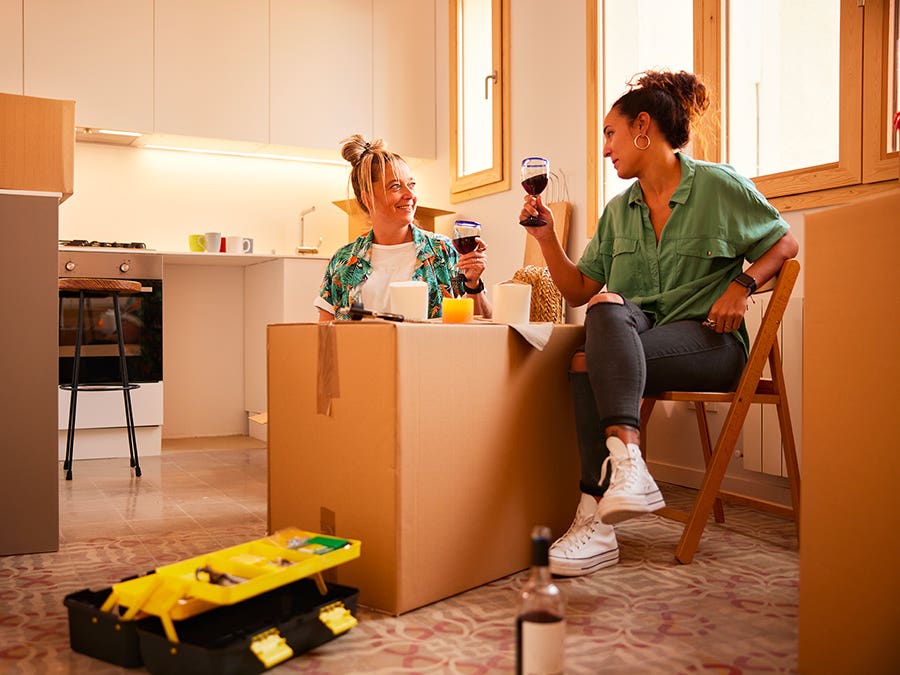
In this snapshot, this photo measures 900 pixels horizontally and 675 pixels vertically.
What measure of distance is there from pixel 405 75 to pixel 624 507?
3.71 metres

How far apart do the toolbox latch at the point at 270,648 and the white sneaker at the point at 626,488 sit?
66cm

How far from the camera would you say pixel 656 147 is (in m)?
2.19

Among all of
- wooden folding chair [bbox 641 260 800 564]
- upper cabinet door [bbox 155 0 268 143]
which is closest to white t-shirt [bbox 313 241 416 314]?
wooden folding chair [bbox 641 260 800 564]

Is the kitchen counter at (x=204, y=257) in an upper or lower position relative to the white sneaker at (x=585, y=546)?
upper

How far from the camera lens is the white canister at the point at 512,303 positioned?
1886mm

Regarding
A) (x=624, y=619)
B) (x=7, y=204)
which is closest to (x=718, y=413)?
(x=624, y=619)

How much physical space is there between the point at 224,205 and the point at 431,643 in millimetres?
3730

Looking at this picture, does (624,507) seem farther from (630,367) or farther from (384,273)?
(384,273)

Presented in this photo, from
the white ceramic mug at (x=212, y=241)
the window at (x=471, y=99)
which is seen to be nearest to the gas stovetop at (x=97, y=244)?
the white ceramic mug at (x=212, y=241)

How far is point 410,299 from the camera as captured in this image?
1795mm

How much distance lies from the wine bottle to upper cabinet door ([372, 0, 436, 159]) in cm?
393

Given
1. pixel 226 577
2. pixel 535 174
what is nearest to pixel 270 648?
pixel 226 577

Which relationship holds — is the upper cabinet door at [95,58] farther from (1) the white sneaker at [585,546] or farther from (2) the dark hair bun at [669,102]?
(1) the white sneaker at [585,546]

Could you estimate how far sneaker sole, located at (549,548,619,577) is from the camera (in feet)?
5.87
